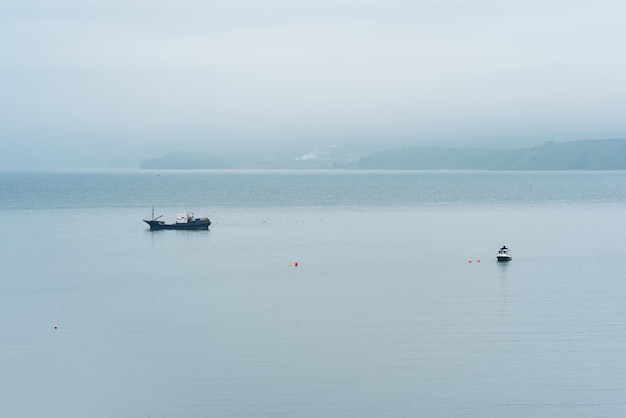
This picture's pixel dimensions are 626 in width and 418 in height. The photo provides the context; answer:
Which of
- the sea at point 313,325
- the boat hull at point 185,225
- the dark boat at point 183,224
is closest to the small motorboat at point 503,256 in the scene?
the sea at point 313,325

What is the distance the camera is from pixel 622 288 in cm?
5859

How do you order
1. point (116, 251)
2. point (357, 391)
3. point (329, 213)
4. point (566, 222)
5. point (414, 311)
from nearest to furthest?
point (357, 391) < point (414, 311) < point (116, 251) < point (566, 222) < point (329, 213)

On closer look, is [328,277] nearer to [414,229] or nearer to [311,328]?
[311,328]

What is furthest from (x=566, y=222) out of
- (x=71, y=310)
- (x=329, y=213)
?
(x=71, y=310)

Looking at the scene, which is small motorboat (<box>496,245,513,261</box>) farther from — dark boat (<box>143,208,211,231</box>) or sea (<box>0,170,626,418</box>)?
dark boat (<box>143,208,211,231</box>)

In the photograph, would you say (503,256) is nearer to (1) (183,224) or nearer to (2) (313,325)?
Answer: (2) (313,325)

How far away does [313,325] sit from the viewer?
157 ft

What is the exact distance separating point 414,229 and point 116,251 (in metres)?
38.3

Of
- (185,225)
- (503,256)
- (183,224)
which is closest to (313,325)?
(503,256)

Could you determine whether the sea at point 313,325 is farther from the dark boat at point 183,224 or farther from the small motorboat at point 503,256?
the dark boat at point 183,224

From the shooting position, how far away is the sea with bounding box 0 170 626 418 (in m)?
34.7

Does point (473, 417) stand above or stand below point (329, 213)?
below

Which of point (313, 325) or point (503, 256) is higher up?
point (503, 256)

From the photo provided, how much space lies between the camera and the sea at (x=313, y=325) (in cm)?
3472
